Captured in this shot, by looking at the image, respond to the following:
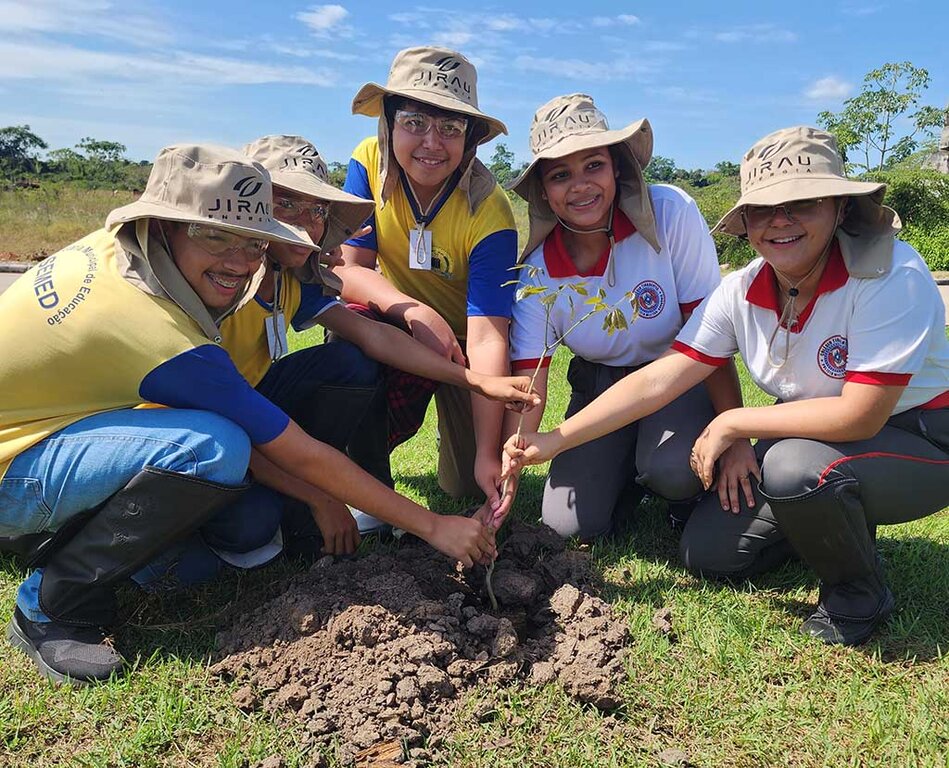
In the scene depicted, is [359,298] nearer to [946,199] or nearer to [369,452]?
[369,452]

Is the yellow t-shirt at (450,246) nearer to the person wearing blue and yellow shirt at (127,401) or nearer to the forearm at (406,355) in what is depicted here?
the forearm at (406,355)

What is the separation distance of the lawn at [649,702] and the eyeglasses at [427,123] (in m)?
1.81

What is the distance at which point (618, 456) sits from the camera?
11.4 feet

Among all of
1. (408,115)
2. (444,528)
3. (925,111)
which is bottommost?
(444,528)

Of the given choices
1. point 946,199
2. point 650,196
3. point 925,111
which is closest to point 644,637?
point 650,196

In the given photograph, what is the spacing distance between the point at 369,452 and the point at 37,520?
1.43 meters

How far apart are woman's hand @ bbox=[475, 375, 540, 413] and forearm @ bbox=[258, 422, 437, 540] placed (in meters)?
0.57

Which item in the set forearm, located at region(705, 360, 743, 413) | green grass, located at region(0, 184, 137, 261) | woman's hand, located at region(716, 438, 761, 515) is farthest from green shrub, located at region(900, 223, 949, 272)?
green grass, located at region(0, 184, 137, 261)

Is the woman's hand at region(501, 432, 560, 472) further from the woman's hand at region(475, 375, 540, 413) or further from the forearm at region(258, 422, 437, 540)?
the forearm at region(258, 422, 437, 540)

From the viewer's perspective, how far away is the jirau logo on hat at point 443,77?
3094 millimetres

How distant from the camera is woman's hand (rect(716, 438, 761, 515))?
112 inches

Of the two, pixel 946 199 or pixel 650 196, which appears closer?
pixel 650 196

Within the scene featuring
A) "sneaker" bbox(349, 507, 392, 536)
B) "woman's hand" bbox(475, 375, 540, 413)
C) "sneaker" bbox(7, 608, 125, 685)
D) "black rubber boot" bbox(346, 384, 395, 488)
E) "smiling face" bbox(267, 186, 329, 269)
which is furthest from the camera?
"black rubber boot" bbox(346, 384, 395, 488)

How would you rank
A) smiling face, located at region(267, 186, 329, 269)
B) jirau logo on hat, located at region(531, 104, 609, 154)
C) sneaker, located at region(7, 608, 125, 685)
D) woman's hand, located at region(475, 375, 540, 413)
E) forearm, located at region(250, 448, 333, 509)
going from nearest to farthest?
1. sneaker, located at region(7, 608, 125, 685)
2. forearm, located at region(250, 448, 333, 509)
3. smiling face, located at region(267, 186, 329, 269)
4. woman's hand, located at region(475, 375, 540, 413)
5. jirau logo on hat, located at region(531, 104, 609, 154)
